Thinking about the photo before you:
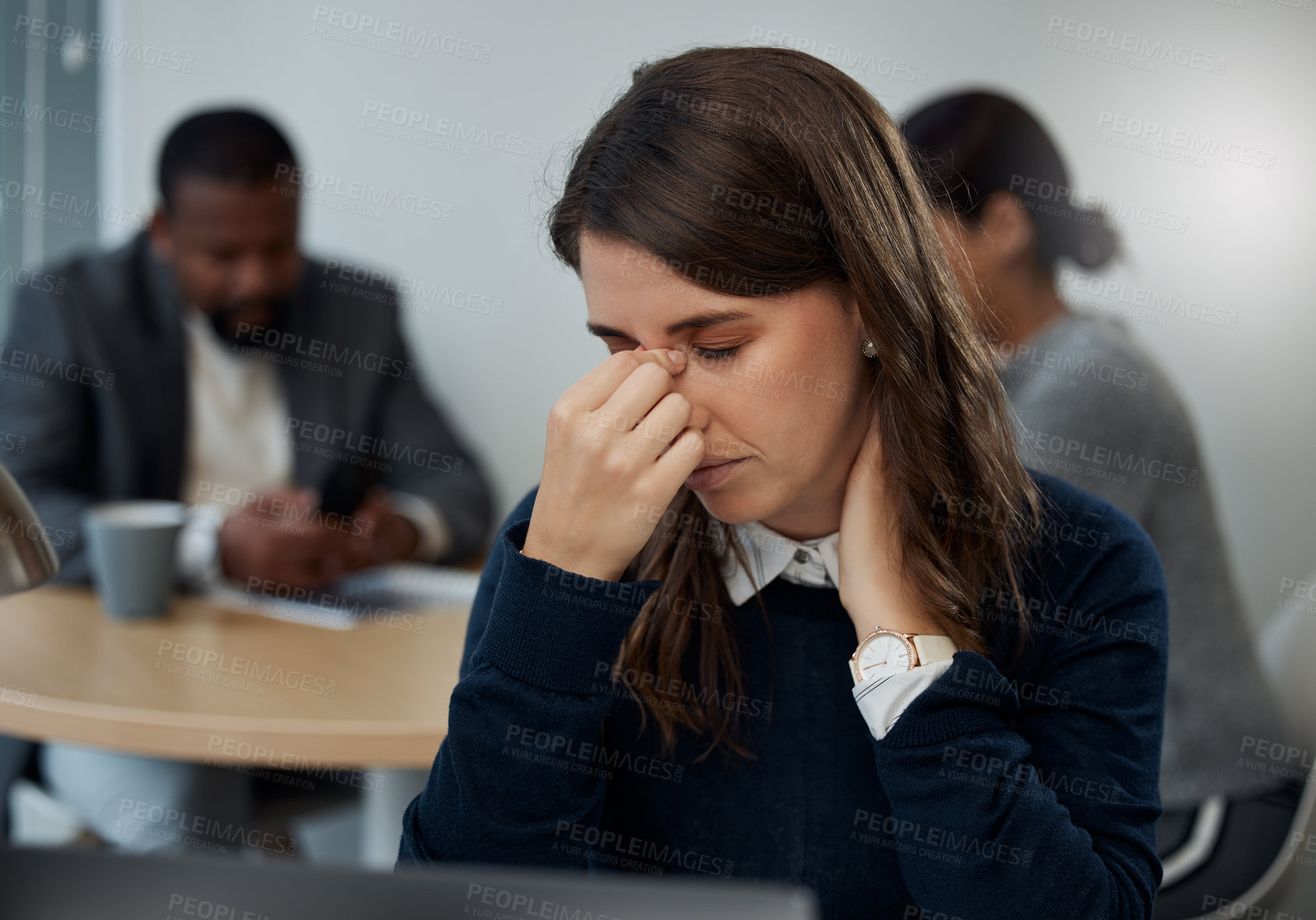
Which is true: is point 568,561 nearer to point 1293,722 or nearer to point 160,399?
point 1293,722

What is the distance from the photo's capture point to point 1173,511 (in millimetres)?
1569

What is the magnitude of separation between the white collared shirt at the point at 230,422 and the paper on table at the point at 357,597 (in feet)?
1.53

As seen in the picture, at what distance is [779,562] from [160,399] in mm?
1621

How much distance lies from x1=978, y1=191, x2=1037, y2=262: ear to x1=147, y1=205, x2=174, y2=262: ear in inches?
66.4

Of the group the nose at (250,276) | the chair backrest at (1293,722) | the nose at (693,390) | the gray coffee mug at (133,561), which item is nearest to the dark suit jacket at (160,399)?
the nose at (250,276)

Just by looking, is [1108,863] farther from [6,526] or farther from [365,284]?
[365,284]

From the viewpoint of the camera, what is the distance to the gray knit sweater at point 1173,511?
59.2 inches

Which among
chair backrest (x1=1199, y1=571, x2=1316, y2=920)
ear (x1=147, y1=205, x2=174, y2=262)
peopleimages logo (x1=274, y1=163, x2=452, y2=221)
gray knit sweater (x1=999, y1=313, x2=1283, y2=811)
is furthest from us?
peopleimages logo (x1=274, y1=163, x2=452, y2=221)

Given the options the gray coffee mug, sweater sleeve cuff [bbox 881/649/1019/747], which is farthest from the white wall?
sweater sleeve cuff [bbox 881/649/1019/747]

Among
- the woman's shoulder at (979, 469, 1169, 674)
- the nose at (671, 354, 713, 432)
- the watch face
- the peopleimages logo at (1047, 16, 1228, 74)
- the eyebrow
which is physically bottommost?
the watch face

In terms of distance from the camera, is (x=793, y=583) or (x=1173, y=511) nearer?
(x=793, y=583)

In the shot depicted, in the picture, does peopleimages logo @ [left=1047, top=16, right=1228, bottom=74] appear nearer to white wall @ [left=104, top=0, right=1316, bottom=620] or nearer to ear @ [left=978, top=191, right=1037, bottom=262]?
white wall @ [left=104, top=0, right=1316, bottom=620]

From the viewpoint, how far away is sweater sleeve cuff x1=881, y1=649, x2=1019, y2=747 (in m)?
0.87

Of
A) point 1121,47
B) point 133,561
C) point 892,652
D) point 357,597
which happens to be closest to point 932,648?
point 892,652
